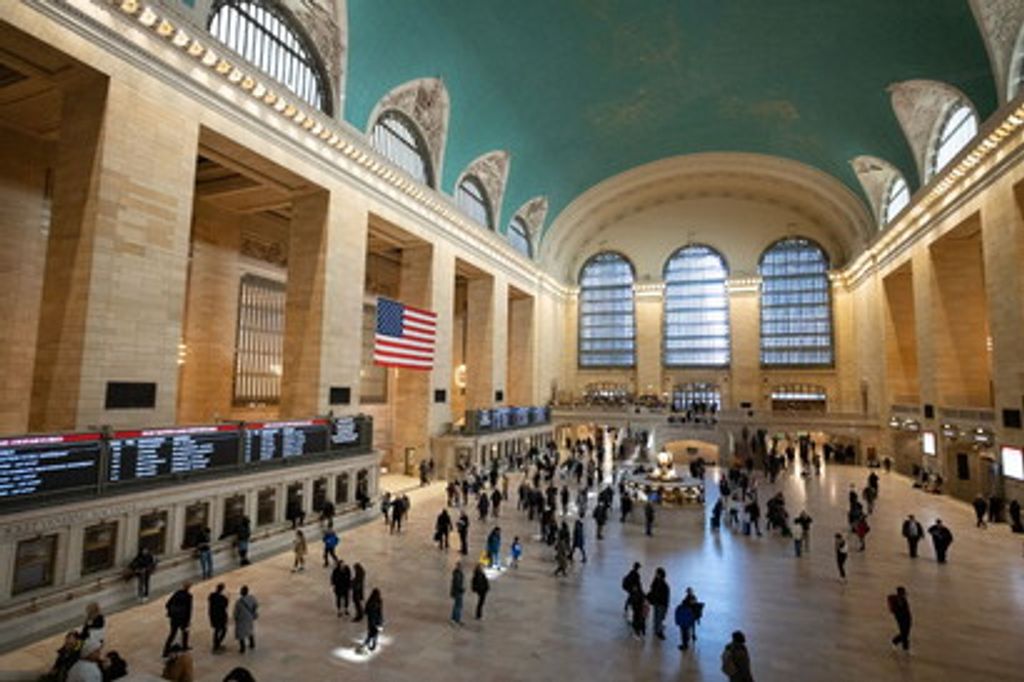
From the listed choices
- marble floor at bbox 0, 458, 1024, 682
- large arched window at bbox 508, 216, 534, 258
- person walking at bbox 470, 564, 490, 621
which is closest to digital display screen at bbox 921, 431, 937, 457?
marble floor at bbox 0, 458, 1024, 682

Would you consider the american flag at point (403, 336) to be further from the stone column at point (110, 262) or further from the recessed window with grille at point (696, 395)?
the recessed window with grille at point (696, 395)

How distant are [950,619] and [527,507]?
9702 millimetres

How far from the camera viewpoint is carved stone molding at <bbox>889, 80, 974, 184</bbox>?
1906cm

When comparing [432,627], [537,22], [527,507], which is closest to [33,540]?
[432,627]

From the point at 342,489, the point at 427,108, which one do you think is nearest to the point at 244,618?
the point at 342,489

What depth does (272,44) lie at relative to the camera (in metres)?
14.8

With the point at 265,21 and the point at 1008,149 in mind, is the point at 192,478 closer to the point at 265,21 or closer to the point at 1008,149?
the point at 265,21

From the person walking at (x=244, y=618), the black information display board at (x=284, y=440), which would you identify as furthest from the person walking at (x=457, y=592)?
the black information display board at (x=284, y=440)

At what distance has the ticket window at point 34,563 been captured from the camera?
312 inches

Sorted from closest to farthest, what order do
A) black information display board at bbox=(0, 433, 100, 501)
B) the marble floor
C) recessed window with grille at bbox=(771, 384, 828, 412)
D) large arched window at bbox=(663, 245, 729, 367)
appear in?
the marble floor < black information display board at bbox=(0, 433, 100, 501) < recessed window with grille at bbox=(771, 384, 828, 412) < large arched window at bbox=(663, 245, 729, 367)

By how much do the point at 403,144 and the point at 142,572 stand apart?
16243 millimetres

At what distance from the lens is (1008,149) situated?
605 inches

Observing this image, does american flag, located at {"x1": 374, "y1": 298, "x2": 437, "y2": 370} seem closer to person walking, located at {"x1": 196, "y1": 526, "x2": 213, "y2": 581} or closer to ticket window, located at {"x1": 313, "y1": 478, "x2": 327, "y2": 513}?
ticket window, located at {"x1": 313, "y1": 478, "x2": 327, "y2": 513}

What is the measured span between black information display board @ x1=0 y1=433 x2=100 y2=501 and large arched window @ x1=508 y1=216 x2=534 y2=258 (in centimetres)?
2349
